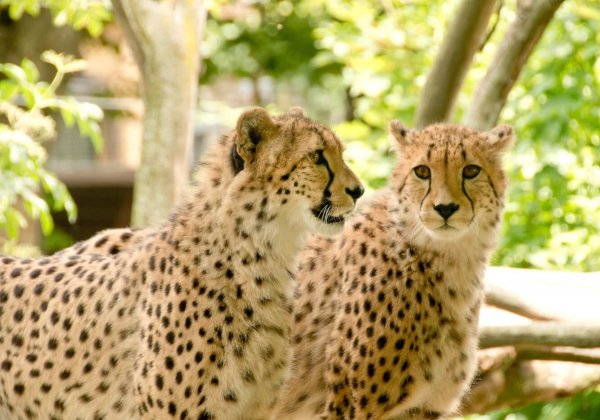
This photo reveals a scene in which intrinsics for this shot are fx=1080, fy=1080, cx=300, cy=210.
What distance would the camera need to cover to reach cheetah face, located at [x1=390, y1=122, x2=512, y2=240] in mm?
3625

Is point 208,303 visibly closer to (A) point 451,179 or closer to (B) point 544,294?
(A) point 451,179

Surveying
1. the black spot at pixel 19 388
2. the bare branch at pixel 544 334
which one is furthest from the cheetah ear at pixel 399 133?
the black spot at pixel 19 388

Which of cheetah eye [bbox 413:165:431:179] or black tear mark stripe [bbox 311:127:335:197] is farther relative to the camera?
cheetah eye [bbox 413:165:431:179]

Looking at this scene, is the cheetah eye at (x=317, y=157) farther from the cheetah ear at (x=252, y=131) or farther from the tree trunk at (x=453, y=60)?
the tree trunk at (x=453, y=60)

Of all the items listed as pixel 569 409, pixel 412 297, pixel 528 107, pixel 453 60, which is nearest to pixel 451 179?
pixel 412 297

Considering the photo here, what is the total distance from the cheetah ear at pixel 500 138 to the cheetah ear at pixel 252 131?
2.98 feet

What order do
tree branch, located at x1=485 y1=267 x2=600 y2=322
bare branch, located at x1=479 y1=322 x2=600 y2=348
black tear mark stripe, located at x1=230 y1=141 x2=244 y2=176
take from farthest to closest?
tree branch, located at x1=485 y1=267 x2=600 y2=322
bare branch, located at x1=479 y1=322 x2=600 y2=348
black tear mark stripe, located at x1=230 y1=141 x2=244 y2=176

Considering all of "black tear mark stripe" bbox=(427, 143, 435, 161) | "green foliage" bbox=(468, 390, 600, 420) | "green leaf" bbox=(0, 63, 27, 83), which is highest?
"green leaf" bbox=(0, 63, 27, 83)

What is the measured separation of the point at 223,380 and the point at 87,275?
75 cm

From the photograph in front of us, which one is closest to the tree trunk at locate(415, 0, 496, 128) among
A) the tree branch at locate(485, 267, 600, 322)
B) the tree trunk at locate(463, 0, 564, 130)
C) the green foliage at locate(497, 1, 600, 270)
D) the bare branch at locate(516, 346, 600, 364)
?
the tree trunk at locate(463, 0, 564, 130)

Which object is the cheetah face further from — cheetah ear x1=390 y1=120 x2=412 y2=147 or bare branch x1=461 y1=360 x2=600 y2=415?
bare branch x1=461 y1=360 x2=600 y2=415

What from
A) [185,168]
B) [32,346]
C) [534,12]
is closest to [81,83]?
[185,168]

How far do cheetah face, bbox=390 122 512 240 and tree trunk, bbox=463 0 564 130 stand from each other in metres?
1.16

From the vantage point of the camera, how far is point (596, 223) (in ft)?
20.7
